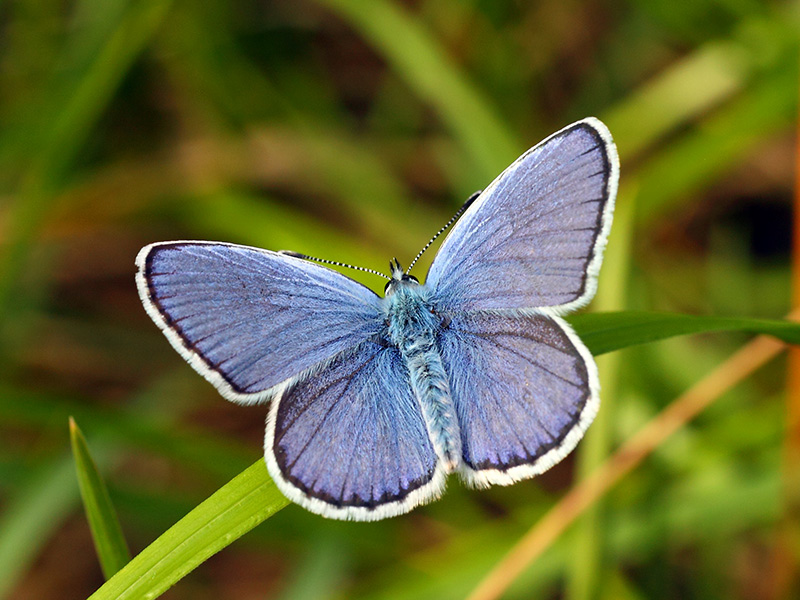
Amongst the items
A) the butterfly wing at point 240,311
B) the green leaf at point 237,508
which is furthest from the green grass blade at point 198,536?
the butterfly wing at point 240,311

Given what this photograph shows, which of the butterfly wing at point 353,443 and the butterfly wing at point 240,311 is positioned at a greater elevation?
the butterfly wing at point 240,311

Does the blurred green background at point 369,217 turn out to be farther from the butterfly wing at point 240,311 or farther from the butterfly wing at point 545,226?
the butterfly wing at point 240,311

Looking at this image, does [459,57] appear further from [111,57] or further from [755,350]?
[755,350]

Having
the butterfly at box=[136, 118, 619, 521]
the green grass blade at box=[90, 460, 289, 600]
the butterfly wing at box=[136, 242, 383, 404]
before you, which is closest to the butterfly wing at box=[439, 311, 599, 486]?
the butterfly at box=[136, 118, 619, 521]

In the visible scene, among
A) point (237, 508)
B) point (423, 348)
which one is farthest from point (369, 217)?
point (237, 508)

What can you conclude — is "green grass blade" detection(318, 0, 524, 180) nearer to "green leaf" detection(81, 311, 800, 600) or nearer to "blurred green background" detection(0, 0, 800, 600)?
"blurred green background" detection(0, 0, 800, 600)

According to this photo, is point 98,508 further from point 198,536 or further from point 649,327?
point 649,327

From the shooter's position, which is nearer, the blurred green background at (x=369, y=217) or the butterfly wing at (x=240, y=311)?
the butterfly wing at (x=240, y=311)
